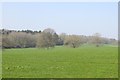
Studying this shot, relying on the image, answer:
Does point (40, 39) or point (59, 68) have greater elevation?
point (40, 39)

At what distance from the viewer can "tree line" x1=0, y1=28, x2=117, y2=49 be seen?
5860 cm

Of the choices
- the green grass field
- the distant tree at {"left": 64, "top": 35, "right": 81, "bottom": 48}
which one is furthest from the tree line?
the green grass field

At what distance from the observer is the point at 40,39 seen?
8788 centimetres

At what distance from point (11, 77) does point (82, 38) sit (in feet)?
332

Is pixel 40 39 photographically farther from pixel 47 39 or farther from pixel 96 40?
pixel 96 40

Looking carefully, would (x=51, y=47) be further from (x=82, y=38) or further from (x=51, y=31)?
(x=82, y=38)

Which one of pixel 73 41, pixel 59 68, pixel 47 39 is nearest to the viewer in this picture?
pixel 59 68

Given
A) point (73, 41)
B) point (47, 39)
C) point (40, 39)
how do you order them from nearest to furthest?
point (40, 39) → point (47, 39) → point (73, 41)

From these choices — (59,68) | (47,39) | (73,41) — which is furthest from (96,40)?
(59,68)

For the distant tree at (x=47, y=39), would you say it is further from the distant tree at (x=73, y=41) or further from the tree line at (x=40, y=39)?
the distant tree at (x=73, y=41)

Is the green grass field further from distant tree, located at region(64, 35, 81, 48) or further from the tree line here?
distant tree, located at region(64, 35, 81, 48)

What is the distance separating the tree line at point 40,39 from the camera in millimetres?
58597

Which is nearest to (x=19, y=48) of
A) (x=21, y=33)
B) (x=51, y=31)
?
(x=21, y=33)

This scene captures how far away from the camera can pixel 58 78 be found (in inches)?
577
